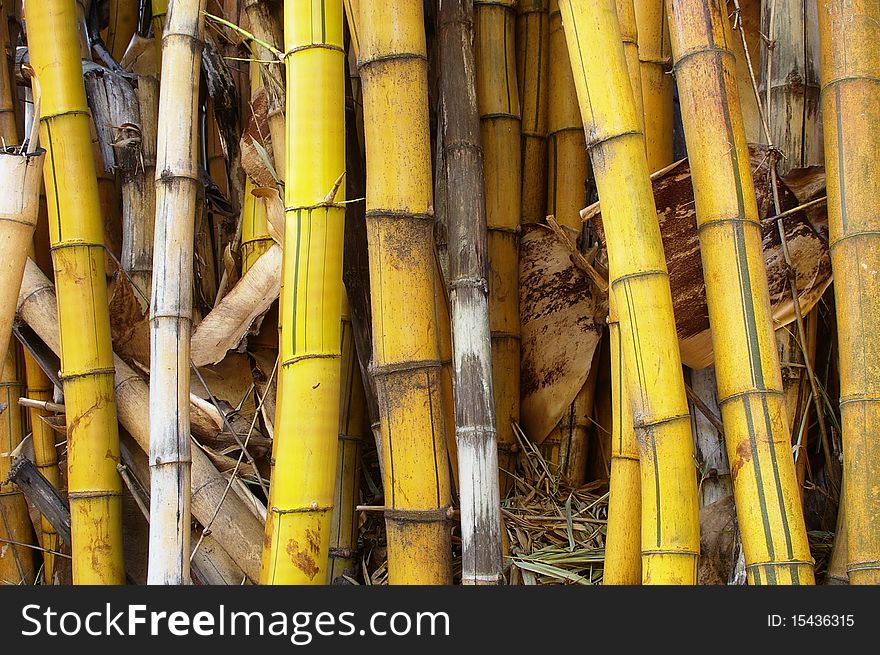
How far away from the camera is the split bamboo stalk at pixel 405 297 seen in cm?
123

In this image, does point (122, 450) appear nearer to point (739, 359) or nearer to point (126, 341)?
point (126, 341)

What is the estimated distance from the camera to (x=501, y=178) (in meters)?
1.50

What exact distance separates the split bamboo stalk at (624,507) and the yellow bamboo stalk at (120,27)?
1152 mm

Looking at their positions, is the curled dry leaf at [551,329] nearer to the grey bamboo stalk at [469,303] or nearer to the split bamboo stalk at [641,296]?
the grey bamboo stalk at [469,303]

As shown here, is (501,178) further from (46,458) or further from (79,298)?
(46,458)

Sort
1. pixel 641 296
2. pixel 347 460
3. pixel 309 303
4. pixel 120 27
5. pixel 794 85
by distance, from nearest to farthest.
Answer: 1. pixel 641 296
2. pixel 309 303
3. pixel 794 85
4. pixel 347 460
5. pixel 120 27

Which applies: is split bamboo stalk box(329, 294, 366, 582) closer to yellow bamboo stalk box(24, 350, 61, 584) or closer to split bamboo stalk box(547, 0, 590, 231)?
split bamboo stalk box(547, 0, 590, 231)

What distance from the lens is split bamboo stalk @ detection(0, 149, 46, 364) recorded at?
49.4 inches

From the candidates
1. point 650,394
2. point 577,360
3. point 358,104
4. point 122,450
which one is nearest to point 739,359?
point 650,394

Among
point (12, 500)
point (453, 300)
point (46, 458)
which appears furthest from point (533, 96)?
point (12, 500)

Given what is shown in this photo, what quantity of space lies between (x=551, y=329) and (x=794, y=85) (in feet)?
1.58

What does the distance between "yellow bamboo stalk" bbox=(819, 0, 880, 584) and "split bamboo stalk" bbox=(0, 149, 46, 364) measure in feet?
3.22

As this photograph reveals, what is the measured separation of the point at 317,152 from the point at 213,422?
50 centimetres

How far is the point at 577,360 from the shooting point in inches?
Result: 58.4
